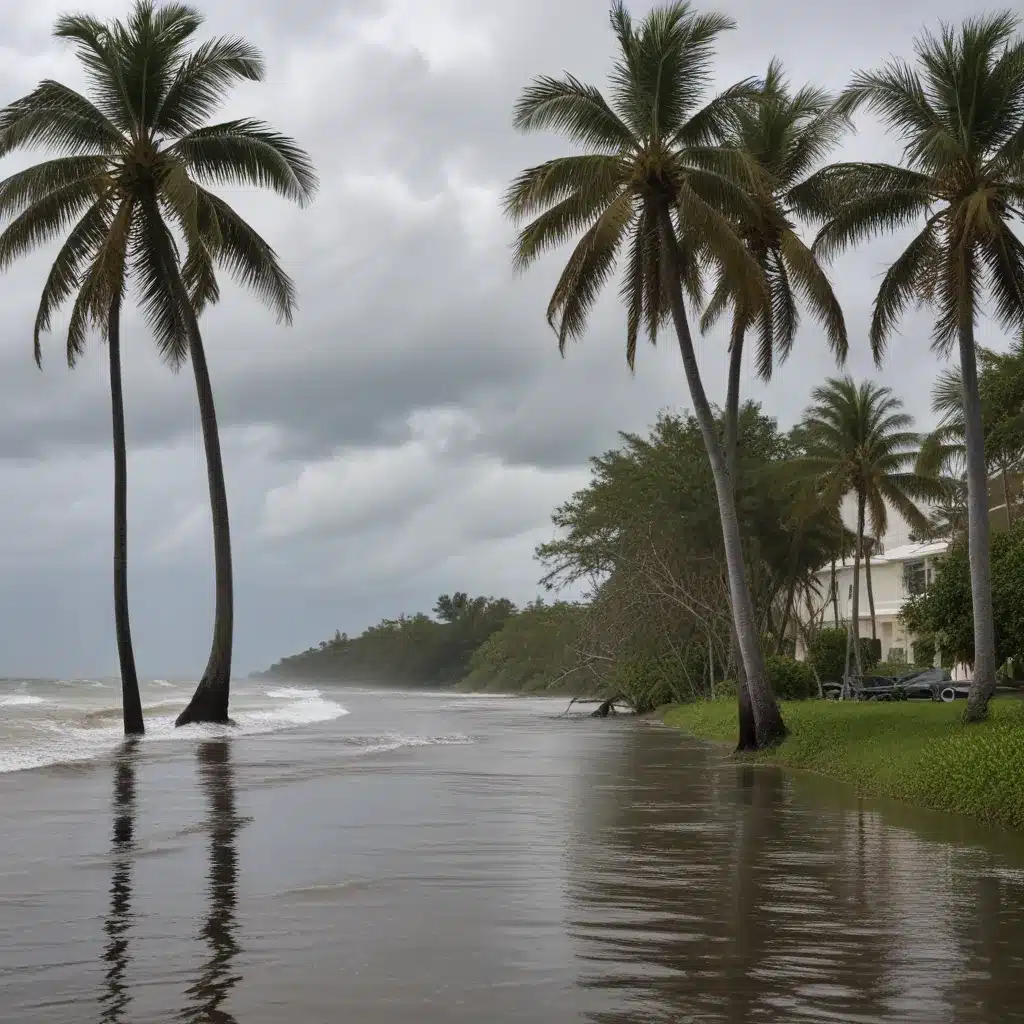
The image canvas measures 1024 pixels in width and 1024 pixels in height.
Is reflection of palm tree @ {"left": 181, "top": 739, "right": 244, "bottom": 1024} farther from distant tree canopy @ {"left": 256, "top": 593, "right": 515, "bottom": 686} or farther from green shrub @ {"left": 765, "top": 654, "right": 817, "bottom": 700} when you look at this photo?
distant tree canopy @ {"left": 256, "top": 593, "right": 515, "bottom": 686}

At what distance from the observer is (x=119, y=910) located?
26.2 ft

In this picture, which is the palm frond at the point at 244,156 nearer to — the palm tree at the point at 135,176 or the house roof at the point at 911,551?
the palm tree at the point at 135,176

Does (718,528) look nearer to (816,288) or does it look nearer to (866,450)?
(866,450)

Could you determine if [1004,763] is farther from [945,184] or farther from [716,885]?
[945,184]

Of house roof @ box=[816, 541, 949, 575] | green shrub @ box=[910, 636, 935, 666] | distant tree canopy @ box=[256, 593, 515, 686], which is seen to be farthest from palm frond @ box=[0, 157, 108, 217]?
distant tree canopy @ box=[256, 593, 515, 686]

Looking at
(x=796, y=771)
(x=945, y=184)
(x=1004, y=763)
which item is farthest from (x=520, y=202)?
(x=1004, y=763)

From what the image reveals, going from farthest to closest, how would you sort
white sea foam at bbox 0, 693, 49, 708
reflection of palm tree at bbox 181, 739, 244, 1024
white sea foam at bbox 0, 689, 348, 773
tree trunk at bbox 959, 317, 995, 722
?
1. white sea foam at bbox 0, 693, 49, 708
2. white sea foam at bbox 0, 689, 348, 773
3. tree trunk at bbox 959, 317, 995, 722
4. reflection of palm tree at bbox 181, 739, 244, 1024

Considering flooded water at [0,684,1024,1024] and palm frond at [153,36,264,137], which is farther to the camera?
palm frond at [153,36,264,137]

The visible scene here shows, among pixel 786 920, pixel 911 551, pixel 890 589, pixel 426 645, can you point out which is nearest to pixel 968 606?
pixel 786 920

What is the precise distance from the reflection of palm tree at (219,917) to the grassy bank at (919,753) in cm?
755

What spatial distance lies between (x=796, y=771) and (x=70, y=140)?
19168mm

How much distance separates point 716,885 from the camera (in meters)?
9.10

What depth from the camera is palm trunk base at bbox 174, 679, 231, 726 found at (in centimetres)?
2929

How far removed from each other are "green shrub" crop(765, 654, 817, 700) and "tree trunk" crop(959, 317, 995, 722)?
17.7 meters
